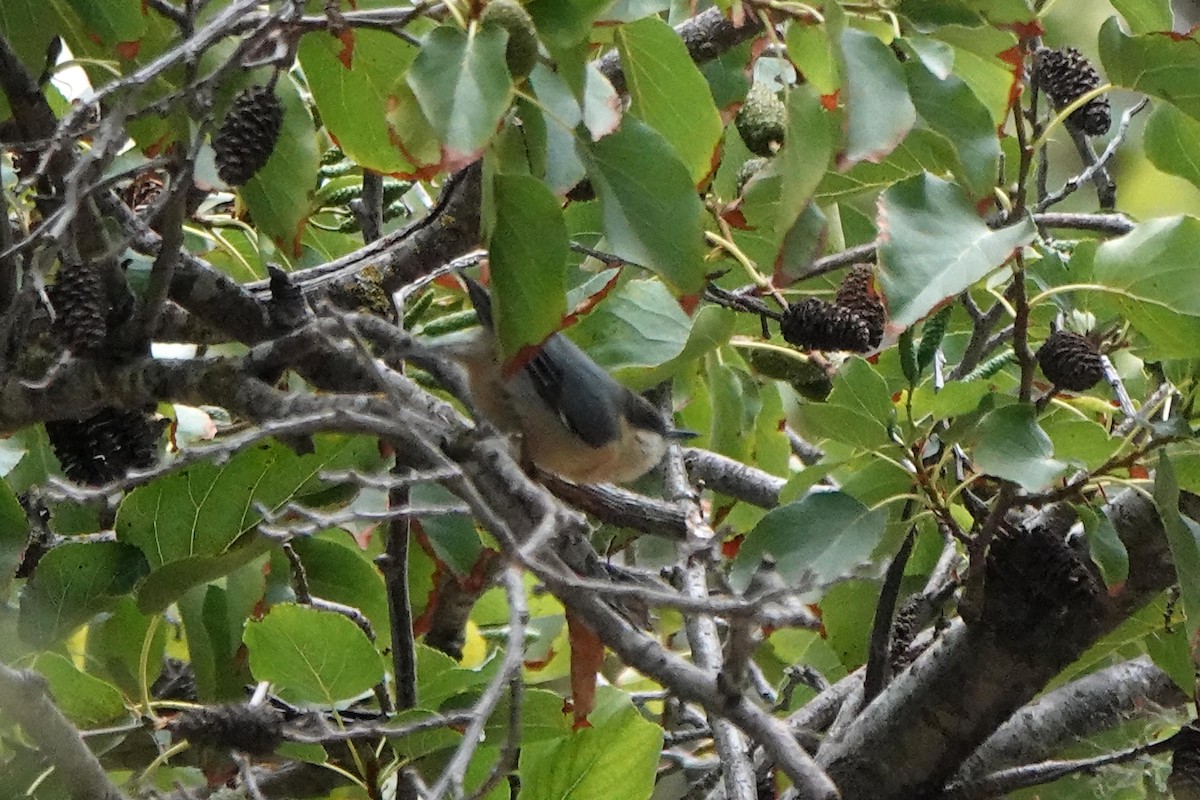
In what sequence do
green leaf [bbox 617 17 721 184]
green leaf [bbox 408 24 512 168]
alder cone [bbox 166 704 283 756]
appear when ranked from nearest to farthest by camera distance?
1. green leaf [bbox 408 24 512 168]
2. green leaf [bbox 617 17 721 184]
3. alder cone [bbox 166 704 283 756]

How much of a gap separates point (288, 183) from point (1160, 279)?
92cm

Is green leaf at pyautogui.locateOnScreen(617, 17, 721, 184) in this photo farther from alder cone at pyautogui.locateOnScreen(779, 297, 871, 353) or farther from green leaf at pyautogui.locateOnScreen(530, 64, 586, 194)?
alder cone at pyautogui.locateOnScreen(779, 297, 871, 353)

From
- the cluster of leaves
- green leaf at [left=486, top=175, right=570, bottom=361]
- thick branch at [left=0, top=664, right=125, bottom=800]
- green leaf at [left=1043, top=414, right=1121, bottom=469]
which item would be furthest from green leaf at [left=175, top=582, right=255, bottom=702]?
green leaf at [left=1043, top=414, right=1121, bottom=469]

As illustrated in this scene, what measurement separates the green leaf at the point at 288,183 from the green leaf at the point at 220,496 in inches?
9.2

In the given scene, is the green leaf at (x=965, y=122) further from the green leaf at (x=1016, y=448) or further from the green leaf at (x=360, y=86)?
the green leaf at (x=360, y=86)

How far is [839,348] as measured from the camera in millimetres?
1585

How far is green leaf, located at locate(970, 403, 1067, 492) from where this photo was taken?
1181 millimetres

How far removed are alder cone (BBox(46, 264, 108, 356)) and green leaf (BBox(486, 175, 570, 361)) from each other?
501 millimetres

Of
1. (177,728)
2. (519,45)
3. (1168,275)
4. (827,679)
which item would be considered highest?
(519,45)

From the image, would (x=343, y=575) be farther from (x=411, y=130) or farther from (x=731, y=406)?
(x=411, y=130)

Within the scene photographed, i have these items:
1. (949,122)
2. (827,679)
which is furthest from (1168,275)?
(827,679)

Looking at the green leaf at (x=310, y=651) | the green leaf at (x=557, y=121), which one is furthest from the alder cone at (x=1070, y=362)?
the green leaf at (x=310, y=651)

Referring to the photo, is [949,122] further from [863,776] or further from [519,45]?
[863,776]

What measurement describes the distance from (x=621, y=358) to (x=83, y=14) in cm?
70
